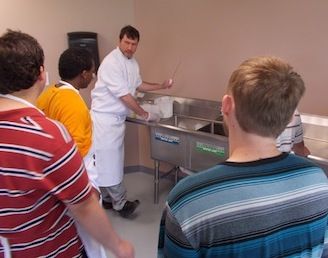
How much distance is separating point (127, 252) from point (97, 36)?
2.10 meters

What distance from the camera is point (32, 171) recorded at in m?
0.83

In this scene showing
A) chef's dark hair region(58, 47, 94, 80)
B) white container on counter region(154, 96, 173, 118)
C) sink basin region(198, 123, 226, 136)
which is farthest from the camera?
white container on counter region(154, 96, 173, 118)

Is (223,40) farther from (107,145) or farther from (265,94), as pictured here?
(265,94)

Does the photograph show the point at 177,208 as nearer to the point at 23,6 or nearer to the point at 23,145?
the point at 23,145

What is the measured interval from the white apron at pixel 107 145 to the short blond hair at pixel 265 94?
180cm

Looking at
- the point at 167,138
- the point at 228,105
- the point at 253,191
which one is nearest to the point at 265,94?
the point at 228,105

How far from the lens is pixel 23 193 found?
0.85m

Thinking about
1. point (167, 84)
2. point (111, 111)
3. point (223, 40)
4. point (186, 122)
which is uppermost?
point (223, 40)

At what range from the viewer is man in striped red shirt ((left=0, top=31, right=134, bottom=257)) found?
82 cm

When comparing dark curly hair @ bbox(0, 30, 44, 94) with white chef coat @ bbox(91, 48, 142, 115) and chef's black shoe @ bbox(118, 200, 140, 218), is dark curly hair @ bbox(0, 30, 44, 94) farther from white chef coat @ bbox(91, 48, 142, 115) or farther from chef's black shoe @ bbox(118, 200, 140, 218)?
chef's black shoe @ bbox(118, 200, 140, 218)

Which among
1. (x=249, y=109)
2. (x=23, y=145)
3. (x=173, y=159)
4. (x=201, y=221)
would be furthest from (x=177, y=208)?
(x=173, y=159)

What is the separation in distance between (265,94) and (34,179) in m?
0.56

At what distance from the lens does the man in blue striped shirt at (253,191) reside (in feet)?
2.08

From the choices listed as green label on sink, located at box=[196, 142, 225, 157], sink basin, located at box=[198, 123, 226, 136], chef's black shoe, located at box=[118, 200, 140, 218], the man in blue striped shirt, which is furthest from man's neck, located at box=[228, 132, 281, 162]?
chef's black shoe, located at box=[118, 200, 140, 218]
